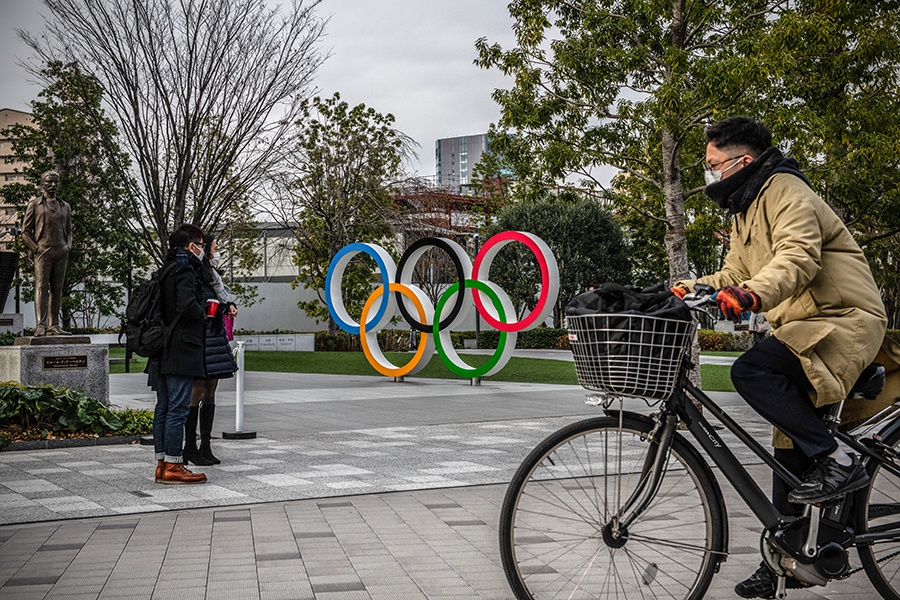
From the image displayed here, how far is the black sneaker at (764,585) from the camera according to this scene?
3873 mm

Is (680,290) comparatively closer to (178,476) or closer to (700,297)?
(700,297)

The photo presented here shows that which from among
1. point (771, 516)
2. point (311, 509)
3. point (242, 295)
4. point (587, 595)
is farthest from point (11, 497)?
point (242, 295)

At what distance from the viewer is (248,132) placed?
1539cm

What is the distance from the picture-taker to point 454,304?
18.7 metres

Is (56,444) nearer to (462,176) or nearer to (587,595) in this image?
(587,595)

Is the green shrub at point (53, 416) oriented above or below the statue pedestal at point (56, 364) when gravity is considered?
below

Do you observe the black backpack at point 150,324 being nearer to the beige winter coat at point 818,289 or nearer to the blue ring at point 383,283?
the beige winter coat at point 818,289

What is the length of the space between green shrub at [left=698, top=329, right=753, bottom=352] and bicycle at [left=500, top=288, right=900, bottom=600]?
32611 millimetres

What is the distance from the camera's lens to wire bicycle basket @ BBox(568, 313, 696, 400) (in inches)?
136

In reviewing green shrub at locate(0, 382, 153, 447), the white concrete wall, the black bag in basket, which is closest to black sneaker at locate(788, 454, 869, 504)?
the black bag in basket

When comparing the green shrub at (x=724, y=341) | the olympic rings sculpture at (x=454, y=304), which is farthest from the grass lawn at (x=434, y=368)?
the green shrub at (x=724, y=341)

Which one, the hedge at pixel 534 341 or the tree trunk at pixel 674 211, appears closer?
the tree trunk at pixel 674 211

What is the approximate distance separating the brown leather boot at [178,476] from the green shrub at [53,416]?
2868 millimetres

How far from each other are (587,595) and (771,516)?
81 cm
